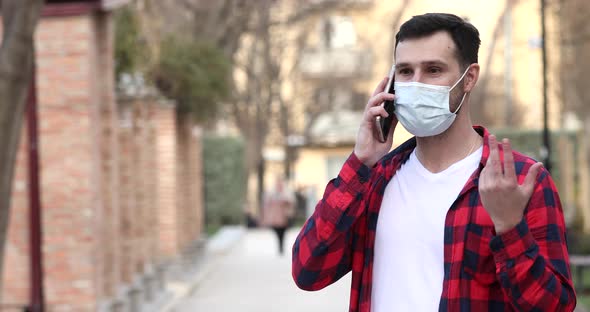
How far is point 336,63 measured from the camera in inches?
2178

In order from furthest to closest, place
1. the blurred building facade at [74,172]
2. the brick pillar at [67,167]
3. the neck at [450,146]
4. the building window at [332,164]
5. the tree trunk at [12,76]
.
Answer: the building window at [332,164] < the brick pillar at [67,167] < the blurred building facade at [74,172] < the tree trunk at [12,76] < the neck at [450,146]

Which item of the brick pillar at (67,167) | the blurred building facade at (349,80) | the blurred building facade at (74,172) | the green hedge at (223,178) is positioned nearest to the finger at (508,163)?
the blurred building facade at (74,172)

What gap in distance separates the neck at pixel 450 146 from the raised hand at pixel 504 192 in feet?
1.03

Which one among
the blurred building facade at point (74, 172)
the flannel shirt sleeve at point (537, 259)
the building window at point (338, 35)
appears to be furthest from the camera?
the building window at point (338, 35)

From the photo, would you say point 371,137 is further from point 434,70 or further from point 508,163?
point 508,163

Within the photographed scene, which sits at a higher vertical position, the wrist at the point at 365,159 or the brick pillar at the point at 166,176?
the wrist at the point at 365,159

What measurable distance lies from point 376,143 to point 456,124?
0.23 m

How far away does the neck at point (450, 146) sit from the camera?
10.9 ft

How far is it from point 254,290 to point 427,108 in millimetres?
15671

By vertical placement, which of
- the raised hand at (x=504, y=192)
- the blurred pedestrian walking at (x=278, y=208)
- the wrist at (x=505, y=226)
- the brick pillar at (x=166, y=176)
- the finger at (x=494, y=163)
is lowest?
the blurred pedestrian walking at (x=278, y=208)

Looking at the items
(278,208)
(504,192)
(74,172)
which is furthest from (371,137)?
(278,208)

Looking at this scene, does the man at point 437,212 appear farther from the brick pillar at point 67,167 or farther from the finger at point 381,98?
the brick pillar at point 67,167

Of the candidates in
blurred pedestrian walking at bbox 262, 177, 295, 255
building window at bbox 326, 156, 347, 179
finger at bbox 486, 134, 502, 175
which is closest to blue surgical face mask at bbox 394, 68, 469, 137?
finger at bbox 486, 134, 502, 175

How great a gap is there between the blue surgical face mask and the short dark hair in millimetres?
51
